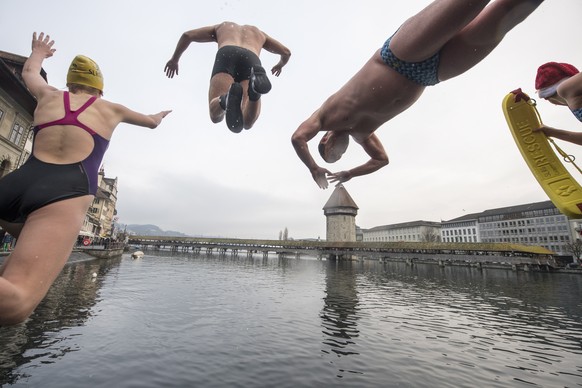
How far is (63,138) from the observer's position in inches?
81.1

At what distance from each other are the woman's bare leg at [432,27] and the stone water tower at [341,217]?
83976 millimetres

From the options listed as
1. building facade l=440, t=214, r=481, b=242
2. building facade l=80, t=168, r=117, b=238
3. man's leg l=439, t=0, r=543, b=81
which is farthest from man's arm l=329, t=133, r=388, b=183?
building facade l=440, t=214, r=481, b=242

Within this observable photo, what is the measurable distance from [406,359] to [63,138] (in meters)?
10.5

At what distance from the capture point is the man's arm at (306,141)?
115 inches

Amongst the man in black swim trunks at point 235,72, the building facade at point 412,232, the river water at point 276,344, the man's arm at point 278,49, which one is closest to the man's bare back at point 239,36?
the man in black swim trunks at point 235,72

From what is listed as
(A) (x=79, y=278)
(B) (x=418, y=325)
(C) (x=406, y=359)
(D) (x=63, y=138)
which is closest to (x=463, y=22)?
(D) (x=63, y=138)

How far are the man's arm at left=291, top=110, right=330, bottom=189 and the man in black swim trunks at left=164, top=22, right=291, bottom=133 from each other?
2.06 ft

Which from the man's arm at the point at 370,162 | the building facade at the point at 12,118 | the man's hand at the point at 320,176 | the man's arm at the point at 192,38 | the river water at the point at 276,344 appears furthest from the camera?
the building facade at the point at 12,118

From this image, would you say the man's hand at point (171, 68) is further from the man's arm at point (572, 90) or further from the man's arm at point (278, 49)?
the man's arm at point (572, 90)

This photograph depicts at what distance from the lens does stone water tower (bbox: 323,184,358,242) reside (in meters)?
84.5

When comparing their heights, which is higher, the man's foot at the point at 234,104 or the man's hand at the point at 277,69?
the man's hand at the point at 277,69

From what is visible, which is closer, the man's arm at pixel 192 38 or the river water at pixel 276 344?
the man's arm at pixel 192 38

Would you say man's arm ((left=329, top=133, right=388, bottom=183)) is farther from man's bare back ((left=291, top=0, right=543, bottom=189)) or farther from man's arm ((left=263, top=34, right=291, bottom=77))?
man's arm ((left=263, top=34, right=291, bottom=77))

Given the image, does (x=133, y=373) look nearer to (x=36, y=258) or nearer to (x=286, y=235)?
(x=36, y=258)
